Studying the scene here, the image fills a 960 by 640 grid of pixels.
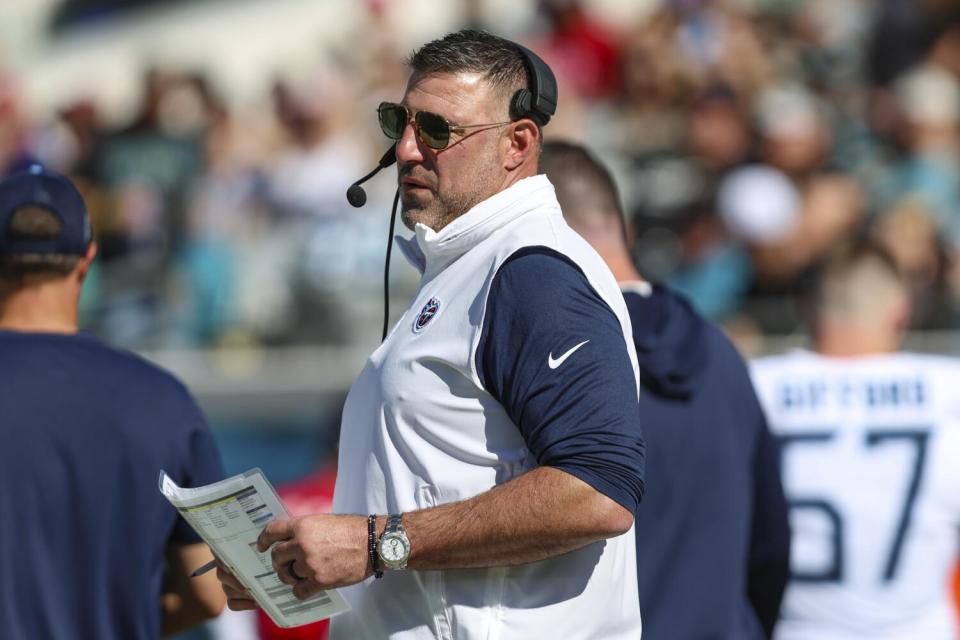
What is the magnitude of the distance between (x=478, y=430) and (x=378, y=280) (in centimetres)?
640

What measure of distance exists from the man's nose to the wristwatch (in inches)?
27.8

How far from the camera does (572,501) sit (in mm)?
2430

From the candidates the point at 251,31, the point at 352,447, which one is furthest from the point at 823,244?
the point at 251,31

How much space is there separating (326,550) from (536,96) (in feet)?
3.04

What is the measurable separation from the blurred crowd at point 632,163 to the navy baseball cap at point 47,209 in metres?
4.41

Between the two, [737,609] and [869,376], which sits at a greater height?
[869,376]

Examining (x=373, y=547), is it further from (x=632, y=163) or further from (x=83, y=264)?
(x=632, y=163)

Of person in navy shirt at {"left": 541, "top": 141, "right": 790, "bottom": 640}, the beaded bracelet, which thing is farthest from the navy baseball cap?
the beaded bracelet

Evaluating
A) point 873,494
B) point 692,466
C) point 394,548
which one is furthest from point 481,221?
point 873,494

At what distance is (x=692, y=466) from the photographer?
354 centimetres

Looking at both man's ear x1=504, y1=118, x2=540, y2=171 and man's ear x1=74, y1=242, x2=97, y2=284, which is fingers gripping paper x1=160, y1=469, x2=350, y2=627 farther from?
man's ear x1=74, y1=242, x2=97, y2=284

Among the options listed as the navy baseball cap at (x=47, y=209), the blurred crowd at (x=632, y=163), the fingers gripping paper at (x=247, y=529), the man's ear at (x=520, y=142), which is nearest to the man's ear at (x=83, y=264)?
the navy baseball cap at (x=47, y=209)

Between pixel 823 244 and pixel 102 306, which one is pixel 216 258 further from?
pixel 823 244

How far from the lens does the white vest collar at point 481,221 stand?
8.89 ft
